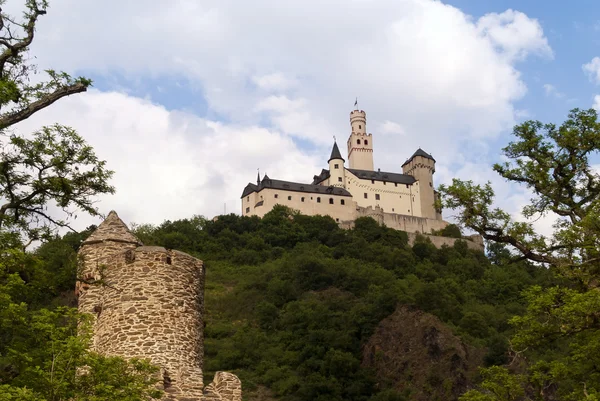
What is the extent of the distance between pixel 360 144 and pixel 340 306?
56318 mm

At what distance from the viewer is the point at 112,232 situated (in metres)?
18.0

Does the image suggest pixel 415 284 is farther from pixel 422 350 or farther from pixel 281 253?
pixel 281 253

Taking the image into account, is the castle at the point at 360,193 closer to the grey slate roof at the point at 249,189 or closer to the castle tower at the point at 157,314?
the grey slate roof at the point at 249,189

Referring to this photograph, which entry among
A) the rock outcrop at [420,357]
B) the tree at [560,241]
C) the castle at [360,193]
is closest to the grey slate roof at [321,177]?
the castle at [360,193]

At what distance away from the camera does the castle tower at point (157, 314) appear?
1455 centimetres

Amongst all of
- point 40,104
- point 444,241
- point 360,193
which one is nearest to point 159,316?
point 40,104

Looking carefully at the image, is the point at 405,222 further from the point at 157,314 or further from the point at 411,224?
the point at 157,314

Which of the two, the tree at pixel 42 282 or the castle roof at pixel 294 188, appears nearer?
the tree at pixel 42 282

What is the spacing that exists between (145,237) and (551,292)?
49.5 metres

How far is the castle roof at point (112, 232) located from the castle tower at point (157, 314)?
5.17 feet

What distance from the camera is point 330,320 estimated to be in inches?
2120

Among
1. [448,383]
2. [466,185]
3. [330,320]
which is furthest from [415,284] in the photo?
[466,185]

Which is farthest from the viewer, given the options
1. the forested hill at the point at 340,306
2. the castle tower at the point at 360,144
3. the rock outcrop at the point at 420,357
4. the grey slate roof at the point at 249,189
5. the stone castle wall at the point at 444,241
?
the castle tower at the point at 360,144

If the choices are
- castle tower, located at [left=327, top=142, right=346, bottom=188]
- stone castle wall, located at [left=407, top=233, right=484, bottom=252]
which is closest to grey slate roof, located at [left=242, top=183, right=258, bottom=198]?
castle tower, located at [left=327, top=142, right=346, bottom=188]
